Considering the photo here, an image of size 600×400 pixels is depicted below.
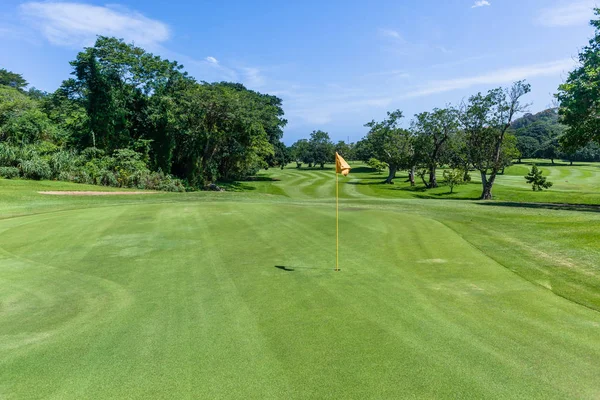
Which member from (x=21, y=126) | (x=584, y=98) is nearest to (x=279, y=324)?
(x=584, y=98)

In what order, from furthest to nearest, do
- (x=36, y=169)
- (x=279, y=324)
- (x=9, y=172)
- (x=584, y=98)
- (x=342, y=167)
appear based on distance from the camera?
(x=36, y=169)
(x=9, y=172)
(x=584, y=98)
(x=342, y=167)
(x=279, y=324)

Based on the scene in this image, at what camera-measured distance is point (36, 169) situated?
25.2 m

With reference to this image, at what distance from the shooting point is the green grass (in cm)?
399

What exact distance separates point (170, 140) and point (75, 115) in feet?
31.3

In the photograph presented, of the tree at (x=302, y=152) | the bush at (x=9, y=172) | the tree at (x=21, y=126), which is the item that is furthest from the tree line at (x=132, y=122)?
the tree at (x=302, y=152)

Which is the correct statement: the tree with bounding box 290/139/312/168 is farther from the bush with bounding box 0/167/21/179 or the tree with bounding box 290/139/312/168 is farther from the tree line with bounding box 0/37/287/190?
the bush with bounding box 0/167/21/179

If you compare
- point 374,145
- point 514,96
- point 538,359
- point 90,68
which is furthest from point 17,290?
point 374,145

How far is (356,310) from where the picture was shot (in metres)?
5.88

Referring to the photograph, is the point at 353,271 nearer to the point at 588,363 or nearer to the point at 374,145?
the point at 588,363

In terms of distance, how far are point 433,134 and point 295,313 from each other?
157 ft

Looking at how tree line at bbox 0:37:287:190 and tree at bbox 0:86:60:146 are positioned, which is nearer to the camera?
tree at bbox 0:86:60:146

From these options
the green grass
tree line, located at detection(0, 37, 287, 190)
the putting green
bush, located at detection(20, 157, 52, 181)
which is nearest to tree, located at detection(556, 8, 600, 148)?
the green grass

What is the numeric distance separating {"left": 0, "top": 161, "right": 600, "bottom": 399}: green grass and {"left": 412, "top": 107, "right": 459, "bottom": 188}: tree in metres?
37.3

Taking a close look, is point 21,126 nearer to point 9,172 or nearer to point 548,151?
point 9,172
